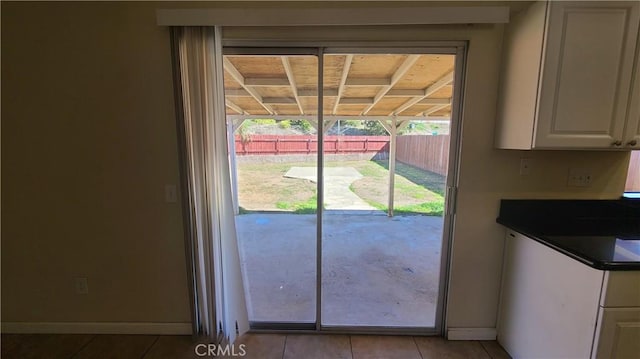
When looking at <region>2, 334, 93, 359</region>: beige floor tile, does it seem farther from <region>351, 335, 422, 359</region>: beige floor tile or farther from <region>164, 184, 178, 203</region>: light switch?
<region>351, 335, 422, 359</region>: beige floor tile

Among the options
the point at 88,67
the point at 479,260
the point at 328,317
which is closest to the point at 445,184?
the point at 479,260

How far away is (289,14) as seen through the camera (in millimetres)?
1603

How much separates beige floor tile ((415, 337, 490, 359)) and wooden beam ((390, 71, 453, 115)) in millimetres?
1721

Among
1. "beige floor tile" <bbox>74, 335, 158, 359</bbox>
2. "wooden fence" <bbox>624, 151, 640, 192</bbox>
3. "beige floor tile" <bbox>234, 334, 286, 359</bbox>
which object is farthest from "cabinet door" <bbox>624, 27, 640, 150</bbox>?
"beige floor tile" <bbox>74, 335, 158, 359</bbox>

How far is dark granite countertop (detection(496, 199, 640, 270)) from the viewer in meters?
1.35

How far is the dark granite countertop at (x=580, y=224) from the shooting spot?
1346 millimetres

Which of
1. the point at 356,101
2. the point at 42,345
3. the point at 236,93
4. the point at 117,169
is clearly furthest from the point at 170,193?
the point at 356,101

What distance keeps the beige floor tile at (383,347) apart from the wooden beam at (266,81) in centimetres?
194

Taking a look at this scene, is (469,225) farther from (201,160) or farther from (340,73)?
(201,160)

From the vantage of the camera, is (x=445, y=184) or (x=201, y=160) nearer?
(x=201, y=160)

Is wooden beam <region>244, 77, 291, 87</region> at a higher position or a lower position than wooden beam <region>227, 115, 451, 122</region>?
higher

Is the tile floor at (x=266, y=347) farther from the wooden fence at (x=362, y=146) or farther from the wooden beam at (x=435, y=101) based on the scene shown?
the wooden beam at (x=435, y=101)

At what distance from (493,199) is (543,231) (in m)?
0.33

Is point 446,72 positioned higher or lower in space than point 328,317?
higher
